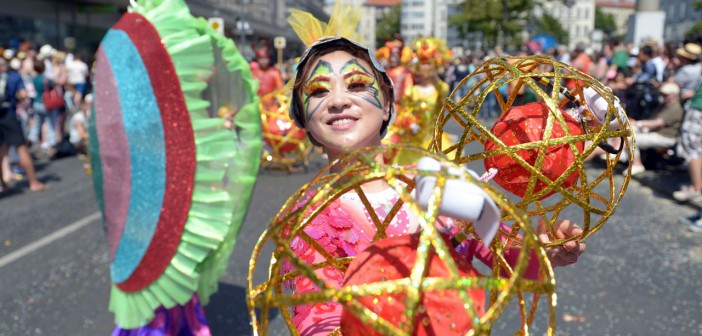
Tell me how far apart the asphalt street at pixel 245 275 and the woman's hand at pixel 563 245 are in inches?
89.1

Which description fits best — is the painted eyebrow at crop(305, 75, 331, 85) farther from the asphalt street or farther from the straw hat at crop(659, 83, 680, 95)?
the straw hat at crop(659, 83, 680, 95)

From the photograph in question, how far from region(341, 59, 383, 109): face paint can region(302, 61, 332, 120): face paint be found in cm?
4

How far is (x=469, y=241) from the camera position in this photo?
4.80 ft

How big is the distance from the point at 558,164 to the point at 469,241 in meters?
0.30

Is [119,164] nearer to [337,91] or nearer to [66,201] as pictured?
[337,91]

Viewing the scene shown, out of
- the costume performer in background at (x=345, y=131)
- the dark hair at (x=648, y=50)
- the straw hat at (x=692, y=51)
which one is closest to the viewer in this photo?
the costume performer in background at (x=345, y=131)

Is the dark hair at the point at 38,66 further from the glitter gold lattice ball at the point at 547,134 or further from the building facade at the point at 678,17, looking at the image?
the building facade at the point at 678,17

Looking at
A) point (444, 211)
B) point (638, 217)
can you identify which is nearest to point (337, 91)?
point (444, 211)

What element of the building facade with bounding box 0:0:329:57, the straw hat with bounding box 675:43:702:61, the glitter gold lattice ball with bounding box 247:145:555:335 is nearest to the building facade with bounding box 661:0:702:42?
the building facade with bounding box 0:0:329:57

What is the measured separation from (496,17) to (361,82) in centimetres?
3791

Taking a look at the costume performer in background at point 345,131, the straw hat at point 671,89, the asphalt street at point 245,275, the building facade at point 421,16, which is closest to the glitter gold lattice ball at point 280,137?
the asphalt street at point 245,275

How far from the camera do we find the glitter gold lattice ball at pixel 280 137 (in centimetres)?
737

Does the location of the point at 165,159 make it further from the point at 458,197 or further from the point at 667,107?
the point at 667,107

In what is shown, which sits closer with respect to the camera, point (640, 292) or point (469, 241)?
point (469, 241)
